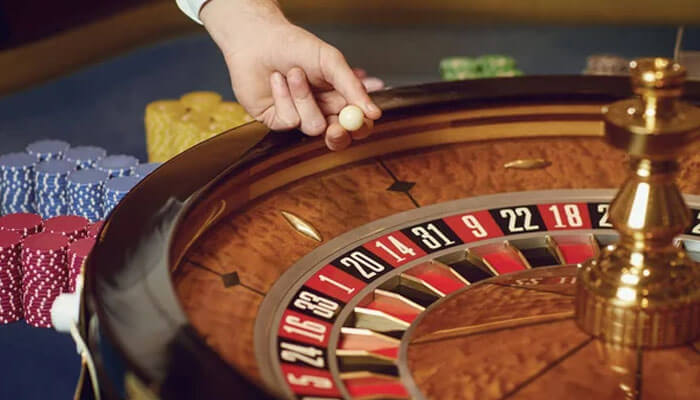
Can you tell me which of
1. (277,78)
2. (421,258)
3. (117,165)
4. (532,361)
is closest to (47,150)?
(117,165)

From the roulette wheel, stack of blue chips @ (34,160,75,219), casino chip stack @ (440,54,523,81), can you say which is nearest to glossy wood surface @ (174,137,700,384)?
the roulette wheel

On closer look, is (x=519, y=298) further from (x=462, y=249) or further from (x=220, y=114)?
(x=220, y=114)

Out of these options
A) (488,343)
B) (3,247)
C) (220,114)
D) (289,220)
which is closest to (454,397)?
(488,343)

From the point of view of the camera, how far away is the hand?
1555mm

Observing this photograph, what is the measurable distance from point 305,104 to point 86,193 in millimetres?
857

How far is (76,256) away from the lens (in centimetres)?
A: 181

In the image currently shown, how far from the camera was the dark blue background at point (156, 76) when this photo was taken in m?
1.82

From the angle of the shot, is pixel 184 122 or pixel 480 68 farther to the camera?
pixel 480 68

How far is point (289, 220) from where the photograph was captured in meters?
1.50

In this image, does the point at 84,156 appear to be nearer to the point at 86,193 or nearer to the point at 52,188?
the point at 52,188

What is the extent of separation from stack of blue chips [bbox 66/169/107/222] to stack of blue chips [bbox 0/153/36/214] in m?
0.21

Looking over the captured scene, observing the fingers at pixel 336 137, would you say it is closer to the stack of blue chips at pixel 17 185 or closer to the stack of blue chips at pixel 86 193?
the stack of blue chips at pixel 86 193

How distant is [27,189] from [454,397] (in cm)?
165

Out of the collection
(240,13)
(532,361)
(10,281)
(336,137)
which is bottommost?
(10,281)
